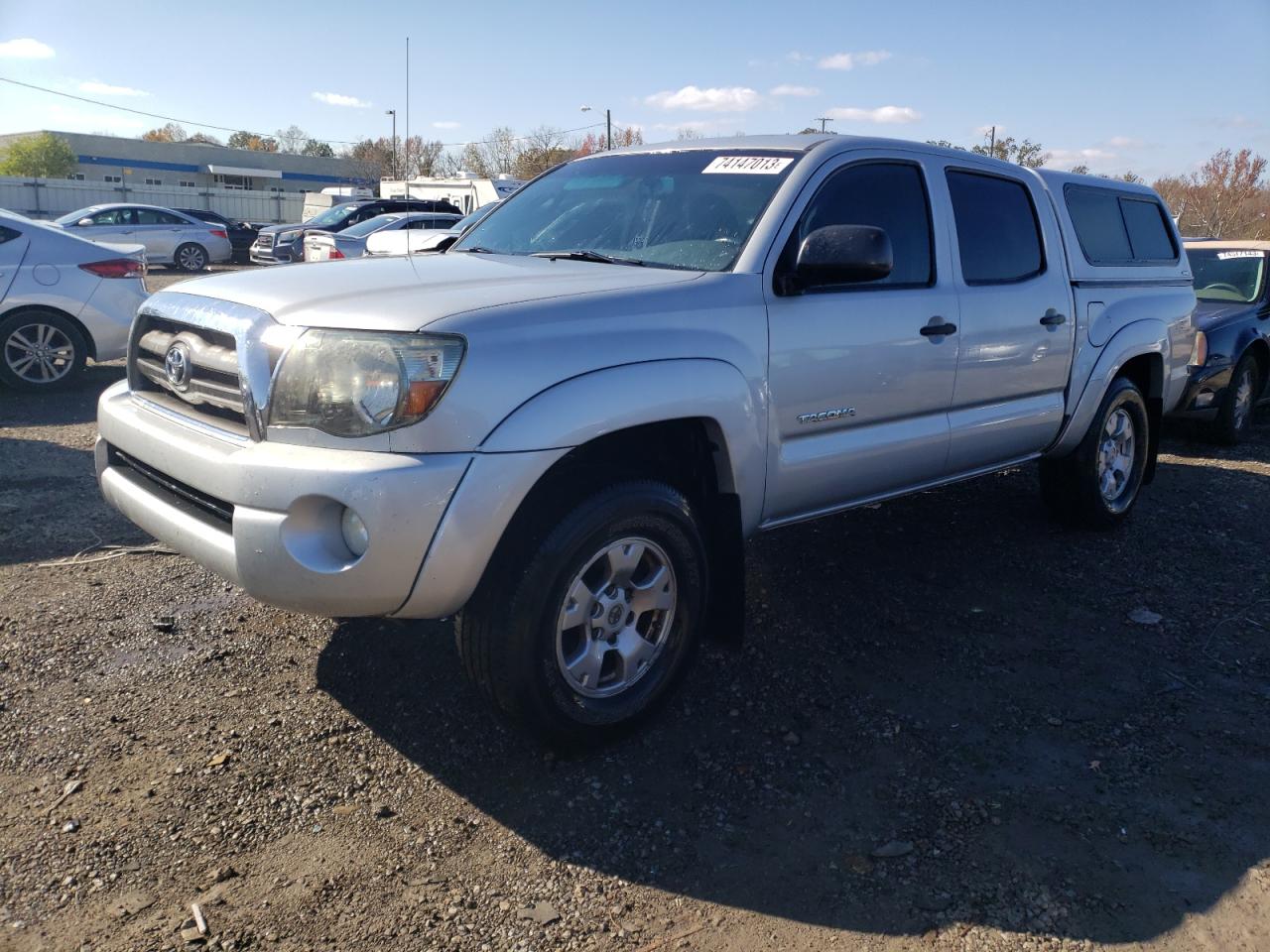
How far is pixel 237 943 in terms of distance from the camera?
235 cm

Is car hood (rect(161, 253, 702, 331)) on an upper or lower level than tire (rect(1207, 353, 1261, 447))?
upper

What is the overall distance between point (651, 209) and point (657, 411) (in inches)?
48.3

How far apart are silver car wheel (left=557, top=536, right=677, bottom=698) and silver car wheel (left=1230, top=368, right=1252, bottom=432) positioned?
284 inches

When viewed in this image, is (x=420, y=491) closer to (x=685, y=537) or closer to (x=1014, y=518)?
(x=685, y=537)

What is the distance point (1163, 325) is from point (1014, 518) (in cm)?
137

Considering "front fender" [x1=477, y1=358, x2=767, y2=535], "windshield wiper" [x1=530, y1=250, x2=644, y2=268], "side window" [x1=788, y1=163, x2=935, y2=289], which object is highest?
"side window" [x1=788, y1=163, x2=935, y2=289]

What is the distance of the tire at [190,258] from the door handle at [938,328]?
22.7 metres

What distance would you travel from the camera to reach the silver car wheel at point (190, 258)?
23219 millimetres

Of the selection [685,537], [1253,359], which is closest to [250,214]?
[1253,359]

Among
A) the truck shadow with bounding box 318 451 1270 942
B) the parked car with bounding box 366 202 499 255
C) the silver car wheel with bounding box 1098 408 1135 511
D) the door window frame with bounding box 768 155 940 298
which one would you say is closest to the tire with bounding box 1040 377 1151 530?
the silver car wheel with bounding box 1098 408 1135 511

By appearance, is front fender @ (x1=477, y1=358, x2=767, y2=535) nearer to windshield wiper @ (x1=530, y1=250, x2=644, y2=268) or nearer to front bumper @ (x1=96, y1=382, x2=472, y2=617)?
front bumper @ (x1=96, y1=382, x2=472, y2=617)

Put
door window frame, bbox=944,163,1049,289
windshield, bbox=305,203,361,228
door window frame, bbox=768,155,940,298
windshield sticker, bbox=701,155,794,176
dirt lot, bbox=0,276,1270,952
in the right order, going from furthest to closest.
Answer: windshield, bbox=305,203,361,228 < door window frame, bbox=944,163,1049,289 < windshield sticker, bbox=701,155,794,176 < door window frame, bbox=768,155,940,298 < dirt lot, bbox=0,276,1270,952

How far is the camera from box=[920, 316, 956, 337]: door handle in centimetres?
406

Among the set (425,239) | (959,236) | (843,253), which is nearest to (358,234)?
(425,239)
